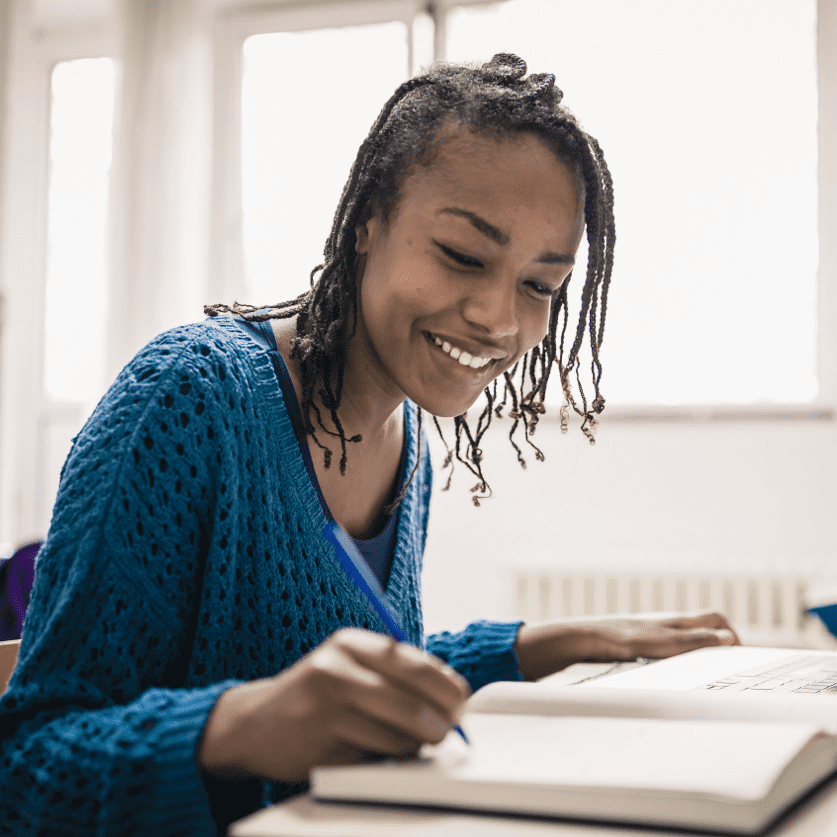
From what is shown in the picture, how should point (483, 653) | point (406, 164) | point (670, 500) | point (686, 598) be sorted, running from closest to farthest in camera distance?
1. point (406, 164)
2. point (483, 653)
3. point (686, 598)
4. point (670, 500)

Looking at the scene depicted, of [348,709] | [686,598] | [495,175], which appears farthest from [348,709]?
[686,598]

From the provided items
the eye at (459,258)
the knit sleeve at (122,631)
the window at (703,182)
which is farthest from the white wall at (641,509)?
the knit sleeve at (122,631)

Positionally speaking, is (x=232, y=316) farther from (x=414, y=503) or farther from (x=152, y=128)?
(x=152, y=128)

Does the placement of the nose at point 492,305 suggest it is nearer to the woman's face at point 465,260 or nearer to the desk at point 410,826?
the woman's face at point 465,260

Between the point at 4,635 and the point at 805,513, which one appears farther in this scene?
the point at 805,513

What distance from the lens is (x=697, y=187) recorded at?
2.75m

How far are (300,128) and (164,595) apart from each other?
2741 millimetres

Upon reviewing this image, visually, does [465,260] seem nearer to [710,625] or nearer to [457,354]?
[457,354]

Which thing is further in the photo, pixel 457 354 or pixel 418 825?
pixel 457 354

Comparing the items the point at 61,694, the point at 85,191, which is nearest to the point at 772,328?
the point at 85,191

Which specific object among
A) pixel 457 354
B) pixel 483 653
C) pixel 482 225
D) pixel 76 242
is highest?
pixel 76 242

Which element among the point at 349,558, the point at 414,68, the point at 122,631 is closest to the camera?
the point at 122,631

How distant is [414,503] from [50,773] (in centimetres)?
59

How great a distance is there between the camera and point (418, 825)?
1.25 ft
